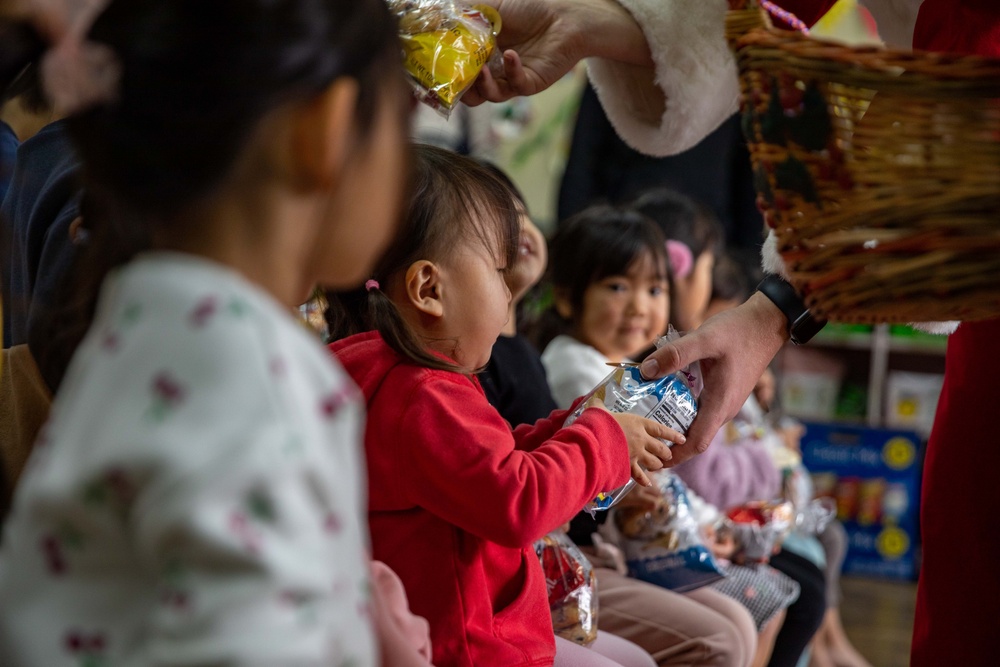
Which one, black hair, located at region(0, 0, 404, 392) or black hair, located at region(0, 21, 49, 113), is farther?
black hair, located at region(0, 21, 49, 113)

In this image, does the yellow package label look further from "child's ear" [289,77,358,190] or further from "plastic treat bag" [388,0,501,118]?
"child's ear" [289,77,358,190]

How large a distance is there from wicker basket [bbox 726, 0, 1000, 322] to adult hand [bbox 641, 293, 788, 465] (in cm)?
34

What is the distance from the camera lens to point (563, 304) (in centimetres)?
202

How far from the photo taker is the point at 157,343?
0.58 metres

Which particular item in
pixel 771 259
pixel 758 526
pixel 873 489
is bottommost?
pixel 873 489

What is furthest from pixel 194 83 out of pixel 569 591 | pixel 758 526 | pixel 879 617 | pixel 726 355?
pixel 879 617

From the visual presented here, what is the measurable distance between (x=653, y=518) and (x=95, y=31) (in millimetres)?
1142

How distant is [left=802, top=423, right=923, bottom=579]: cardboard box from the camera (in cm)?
353

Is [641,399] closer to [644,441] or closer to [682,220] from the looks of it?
[644,441]

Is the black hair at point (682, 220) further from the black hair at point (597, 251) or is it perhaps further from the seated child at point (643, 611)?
the seated child at point (643, 611)

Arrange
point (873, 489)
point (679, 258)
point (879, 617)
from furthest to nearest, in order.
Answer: point (873, 489) < point (879, 617) < point (679, 258)

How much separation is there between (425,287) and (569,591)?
430 mm

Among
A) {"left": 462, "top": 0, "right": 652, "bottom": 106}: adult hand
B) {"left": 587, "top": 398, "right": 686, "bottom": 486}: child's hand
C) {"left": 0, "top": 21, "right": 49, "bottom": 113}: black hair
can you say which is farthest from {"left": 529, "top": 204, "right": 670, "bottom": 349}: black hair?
{"left": 0, "top": 21, "right": 49, "bottom": 113}: black hair

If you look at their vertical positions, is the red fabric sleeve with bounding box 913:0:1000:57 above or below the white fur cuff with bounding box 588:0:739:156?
above
